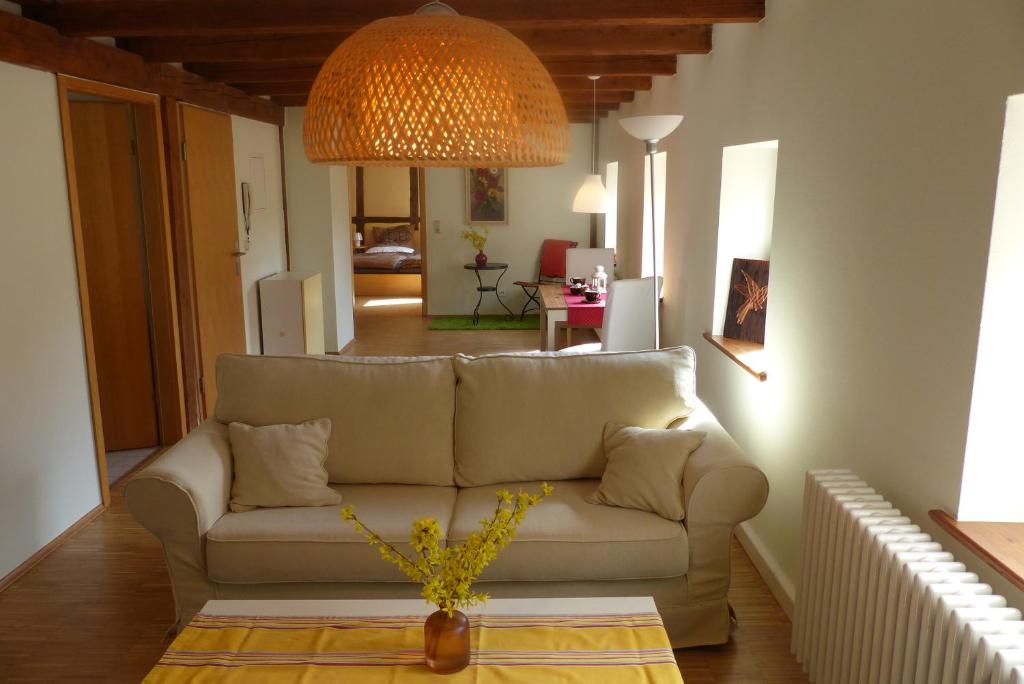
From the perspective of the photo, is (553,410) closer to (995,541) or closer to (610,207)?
(995,541)

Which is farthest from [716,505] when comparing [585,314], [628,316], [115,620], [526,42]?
[585,314]

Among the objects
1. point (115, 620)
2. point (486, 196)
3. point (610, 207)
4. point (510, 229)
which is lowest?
point (115, 620)

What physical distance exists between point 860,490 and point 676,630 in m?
0.83

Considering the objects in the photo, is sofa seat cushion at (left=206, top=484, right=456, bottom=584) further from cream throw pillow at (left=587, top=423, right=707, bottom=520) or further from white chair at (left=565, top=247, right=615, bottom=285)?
white chair at (left=565, top=247, right=615, bottom=285)

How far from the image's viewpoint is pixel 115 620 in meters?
3.08

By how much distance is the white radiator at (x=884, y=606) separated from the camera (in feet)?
5.49

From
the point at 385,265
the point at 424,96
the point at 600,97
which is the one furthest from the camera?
the point at 385,265

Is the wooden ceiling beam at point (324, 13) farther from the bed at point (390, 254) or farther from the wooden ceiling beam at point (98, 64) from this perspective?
the bed at point (390, 254)

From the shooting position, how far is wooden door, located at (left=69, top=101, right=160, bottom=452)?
4.64 m

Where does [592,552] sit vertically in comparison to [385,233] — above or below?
below

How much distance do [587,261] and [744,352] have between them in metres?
3.21

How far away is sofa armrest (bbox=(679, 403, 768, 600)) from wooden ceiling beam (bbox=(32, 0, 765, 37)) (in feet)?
6.15

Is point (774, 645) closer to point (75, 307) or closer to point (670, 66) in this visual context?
point (75, 307)

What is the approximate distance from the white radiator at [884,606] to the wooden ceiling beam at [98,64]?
11.2 ft
